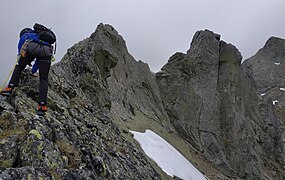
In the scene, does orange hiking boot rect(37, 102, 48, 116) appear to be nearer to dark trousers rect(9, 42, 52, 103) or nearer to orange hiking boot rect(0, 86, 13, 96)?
dark trousers rect(9, 42, 52, 103)

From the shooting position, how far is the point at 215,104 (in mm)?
38812

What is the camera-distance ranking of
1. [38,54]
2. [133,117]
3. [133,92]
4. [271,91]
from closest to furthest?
[38,54]
[133,117]
[133,92]
[271,91]

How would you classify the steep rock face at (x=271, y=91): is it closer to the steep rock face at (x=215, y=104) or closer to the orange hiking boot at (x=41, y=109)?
the steep rock face at (x=215, y=104)

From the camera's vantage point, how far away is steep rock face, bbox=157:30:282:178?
35094 millimetres

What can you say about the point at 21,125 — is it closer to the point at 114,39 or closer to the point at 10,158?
the point at 10,158

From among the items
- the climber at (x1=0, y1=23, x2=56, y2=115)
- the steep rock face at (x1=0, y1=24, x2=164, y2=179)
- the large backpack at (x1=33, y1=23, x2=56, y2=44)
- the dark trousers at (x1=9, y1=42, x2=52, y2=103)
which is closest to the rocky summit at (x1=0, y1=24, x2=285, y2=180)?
the steep rock face at (x1=0, y1=24, x2=164, y2=179)

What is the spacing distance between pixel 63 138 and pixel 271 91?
9843 cm

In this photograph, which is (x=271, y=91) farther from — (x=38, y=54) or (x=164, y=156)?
(x=38, y=54)

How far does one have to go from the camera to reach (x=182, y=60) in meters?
41.4

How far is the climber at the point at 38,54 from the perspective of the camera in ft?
33.0

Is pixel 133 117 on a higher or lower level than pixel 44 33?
higher

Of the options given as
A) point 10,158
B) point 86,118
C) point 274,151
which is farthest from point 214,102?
point 10,158

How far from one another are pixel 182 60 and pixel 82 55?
23.9 m

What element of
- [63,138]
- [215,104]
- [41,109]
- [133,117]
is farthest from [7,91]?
[215,104]
